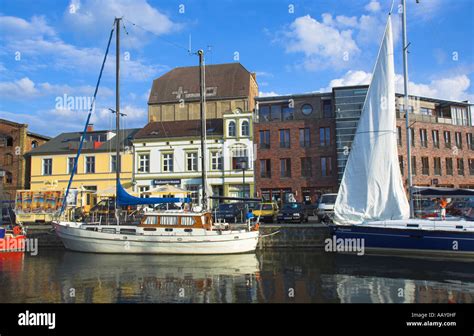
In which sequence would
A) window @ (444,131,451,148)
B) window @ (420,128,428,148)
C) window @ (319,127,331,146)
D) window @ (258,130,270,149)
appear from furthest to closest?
window @ (444,131,451,148)
window @ (420,128,428,148)
window @ (258,130,270,149)
window @ (319,127,331,146)

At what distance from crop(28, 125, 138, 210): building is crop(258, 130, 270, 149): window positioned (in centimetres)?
1448

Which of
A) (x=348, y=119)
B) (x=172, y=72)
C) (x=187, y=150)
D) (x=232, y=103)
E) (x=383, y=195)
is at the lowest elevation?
(x=383, y=195)

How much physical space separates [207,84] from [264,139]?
17.4 m

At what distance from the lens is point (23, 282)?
15805 millimetres

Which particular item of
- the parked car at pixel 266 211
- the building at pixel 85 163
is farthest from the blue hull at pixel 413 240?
the building at pixel 85 163

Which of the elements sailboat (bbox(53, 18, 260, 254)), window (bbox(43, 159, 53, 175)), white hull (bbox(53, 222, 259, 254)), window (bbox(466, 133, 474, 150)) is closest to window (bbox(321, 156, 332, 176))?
sailboat (bbox(53, 18, 260, 254))

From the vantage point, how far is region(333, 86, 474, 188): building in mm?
41625

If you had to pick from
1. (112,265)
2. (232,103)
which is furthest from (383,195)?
(232,103)

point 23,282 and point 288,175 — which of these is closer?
point 23,282

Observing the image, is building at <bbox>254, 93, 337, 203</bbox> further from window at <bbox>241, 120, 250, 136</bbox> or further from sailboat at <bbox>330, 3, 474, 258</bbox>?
sailboat at <bbox>330, 3, 474, 258</bbox>

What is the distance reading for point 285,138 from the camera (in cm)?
4319
